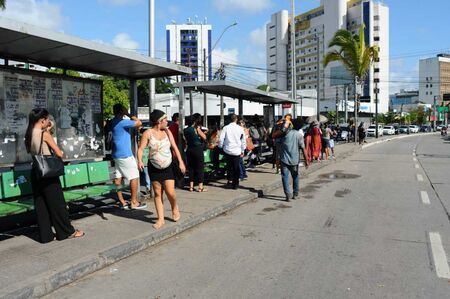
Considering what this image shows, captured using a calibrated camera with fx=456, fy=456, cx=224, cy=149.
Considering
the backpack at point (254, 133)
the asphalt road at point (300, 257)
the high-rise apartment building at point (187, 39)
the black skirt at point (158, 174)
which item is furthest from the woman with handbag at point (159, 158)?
the high-rise apartment building at point (187, 39)

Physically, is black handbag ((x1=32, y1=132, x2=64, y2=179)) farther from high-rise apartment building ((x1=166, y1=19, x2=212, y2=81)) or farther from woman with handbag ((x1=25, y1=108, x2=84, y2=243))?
high-rise apartment building ((x1=166, y1=19, x2=212, y2=81))

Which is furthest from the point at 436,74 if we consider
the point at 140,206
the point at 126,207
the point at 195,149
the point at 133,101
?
the point at 126,207

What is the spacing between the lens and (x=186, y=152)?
33.8 feet

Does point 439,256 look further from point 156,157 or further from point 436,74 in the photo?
point 436,74

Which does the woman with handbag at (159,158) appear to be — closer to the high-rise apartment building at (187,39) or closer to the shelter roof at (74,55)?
the shelter roof at (74,55)

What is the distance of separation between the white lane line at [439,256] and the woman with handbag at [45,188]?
4.72 meters

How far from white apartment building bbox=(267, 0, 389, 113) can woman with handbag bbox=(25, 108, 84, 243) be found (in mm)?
93188

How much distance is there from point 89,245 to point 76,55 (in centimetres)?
323

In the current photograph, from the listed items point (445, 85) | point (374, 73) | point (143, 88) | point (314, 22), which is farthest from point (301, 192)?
point (445, 85)

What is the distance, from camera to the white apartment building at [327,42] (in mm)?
116750

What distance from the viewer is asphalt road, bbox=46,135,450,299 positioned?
15.3ft

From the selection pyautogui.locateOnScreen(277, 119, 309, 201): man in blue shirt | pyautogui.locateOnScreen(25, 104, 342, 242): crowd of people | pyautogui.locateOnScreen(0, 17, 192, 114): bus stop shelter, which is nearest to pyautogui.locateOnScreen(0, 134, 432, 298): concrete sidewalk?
pyautogui.locateOnScreen(25, 104, 342, 242): crowd of people

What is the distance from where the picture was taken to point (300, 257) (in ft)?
18.9

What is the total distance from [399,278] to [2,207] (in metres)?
5.07
